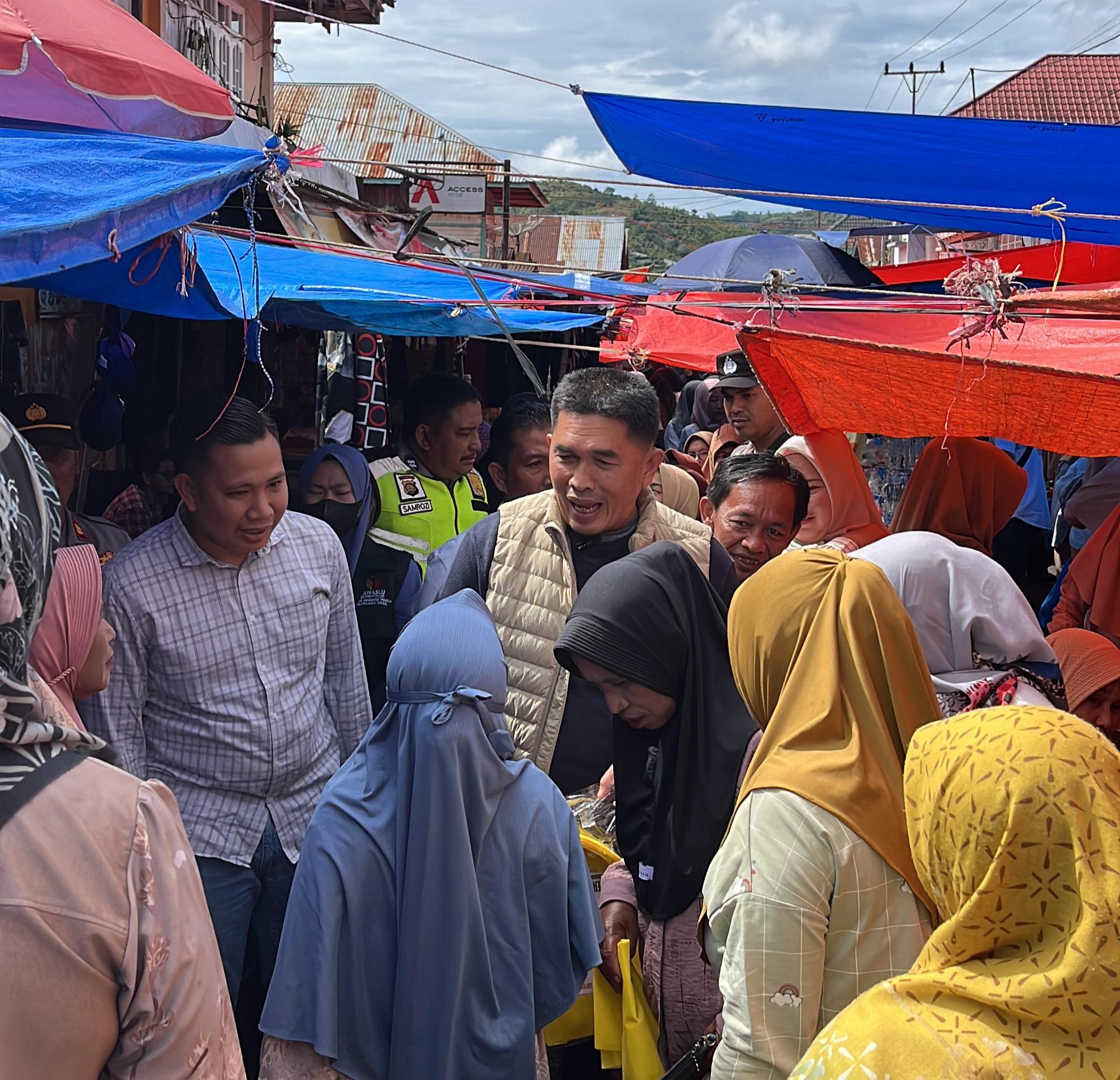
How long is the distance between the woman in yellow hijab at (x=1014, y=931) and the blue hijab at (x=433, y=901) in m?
0.92

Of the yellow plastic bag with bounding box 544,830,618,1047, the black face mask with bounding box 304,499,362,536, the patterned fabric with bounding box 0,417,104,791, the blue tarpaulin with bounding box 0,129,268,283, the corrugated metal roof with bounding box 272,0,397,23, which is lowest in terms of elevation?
the yellow plastic bag with bounding box 544,830,618,1047

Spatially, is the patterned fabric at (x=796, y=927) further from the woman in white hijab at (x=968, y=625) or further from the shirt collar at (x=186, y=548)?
the shirt collar at (x=186, y=548)

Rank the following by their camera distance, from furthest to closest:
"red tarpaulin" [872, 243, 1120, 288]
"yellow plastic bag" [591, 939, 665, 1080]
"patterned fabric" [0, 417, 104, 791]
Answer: "red tarpaulin" [872, 243, 1120, 288], "yellow plastic bag" [591, 939, 665, 1080], "patterned fabric" [0, 417, 104, 791]

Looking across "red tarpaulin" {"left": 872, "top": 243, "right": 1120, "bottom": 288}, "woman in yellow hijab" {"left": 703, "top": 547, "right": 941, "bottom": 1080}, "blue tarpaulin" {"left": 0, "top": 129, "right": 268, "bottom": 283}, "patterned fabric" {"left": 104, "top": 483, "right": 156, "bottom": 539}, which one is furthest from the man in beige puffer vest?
"red tarpaulin" {"left": 872, "top": 243, "right": 1120, "bottom": 288}

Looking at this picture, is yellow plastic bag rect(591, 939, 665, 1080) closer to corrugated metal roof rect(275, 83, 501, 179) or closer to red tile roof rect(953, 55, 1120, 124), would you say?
corrugated metal roof rect(275, 83, 501, 179)

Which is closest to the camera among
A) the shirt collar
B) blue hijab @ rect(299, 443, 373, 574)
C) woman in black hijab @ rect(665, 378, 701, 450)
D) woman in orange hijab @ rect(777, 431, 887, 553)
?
the shirt collar

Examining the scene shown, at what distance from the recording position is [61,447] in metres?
3.58

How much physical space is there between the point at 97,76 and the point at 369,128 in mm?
24867

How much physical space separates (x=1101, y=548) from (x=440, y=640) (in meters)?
2.88

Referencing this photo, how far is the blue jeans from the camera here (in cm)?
274

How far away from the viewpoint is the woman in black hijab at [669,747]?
238cm

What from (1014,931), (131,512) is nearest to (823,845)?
(1014,931)

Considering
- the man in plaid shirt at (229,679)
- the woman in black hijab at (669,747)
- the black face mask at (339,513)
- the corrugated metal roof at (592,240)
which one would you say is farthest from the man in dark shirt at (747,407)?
the corrugated metal roof at (592,240)

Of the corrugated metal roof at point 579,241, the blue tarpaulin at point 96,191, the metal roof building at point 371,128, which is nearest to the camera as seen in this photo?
the blue tarpaulin at point 96,191
